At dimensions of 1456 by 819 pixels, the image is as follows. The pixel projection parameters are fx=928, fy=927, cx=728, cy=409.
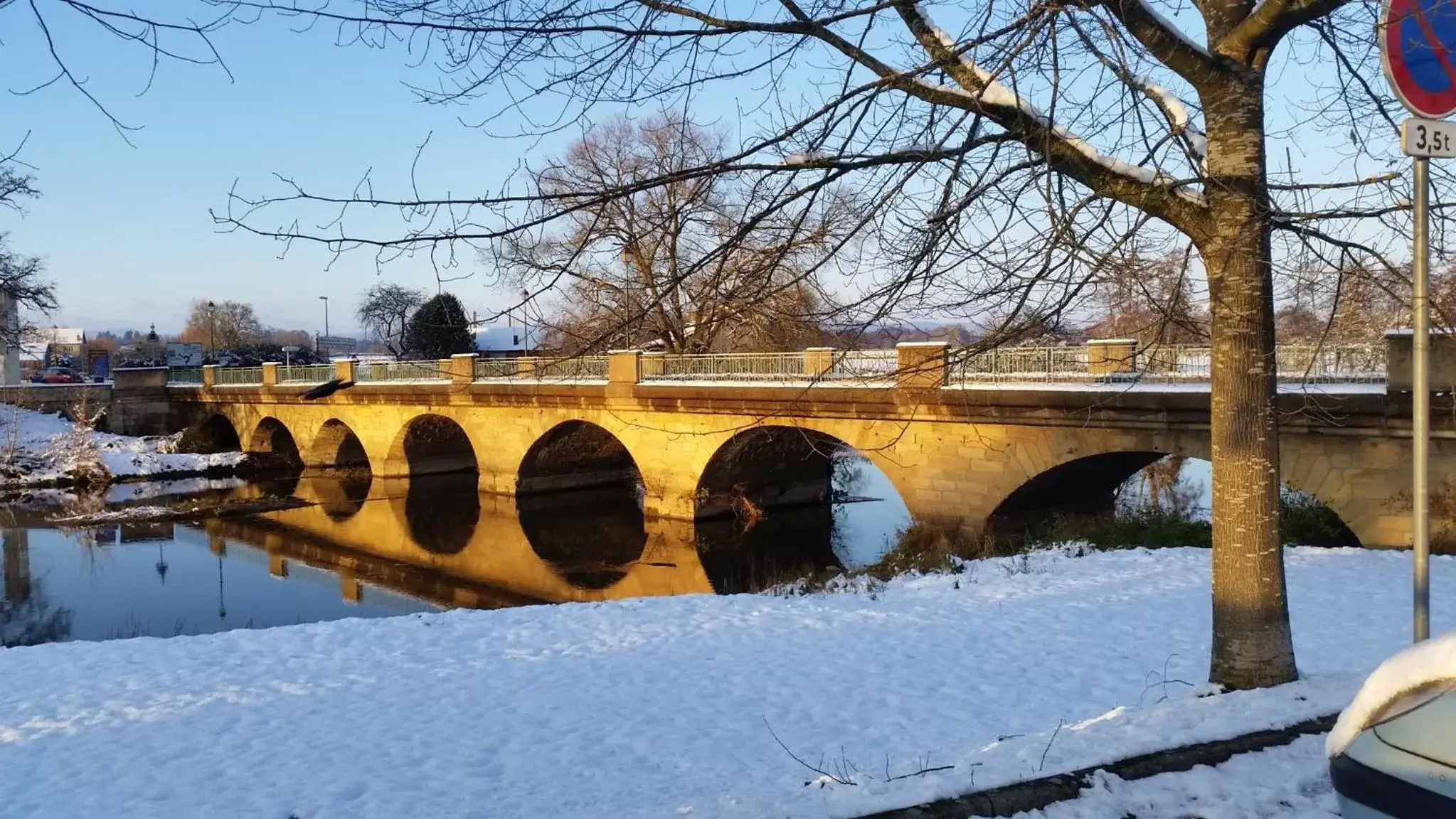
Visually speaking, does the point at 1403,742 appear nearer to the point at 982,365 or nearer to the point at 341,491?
the point at 982,365

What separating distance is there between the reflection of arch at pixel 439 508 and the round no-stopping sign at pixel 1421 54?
19.4 meters

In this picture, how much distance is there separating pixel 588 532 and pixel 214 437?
2702 centimetres

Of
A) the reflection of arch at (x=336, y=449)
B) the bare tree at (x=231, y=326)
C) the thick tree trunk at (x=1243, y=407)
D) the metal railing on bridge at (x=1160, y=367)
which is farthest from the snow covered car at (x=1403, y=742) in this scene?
the bare tree at (x=231, y=326)

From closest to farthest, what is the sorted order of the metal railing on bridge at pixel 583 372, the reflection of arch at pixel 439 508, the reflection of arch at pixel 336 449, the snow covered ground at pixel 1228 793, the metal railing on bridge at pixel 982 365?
the snow covered ground at pixel 1228 793 < the metal railing on bridge at pixel 982 365 < the reflection of arch at pixel 439 508 < the metal railing on bridge at pixel 583 372 < the reflection of arch at pixel 336 449

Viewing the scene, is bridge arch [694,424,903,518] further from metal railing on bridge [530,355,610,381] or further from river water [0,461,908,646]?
metal railing on bridge [530,355,610,381]

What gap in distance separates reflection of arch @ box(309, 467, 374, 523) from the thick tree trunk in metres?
24.1

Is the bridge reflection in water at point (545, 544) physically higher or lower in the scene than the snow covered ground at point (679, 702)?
lower

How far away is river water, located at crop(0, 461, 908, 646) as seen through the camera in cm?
1529

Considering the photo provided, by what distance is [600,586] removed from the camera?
54.8 feet

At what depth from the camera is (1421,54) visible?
12.1 feet

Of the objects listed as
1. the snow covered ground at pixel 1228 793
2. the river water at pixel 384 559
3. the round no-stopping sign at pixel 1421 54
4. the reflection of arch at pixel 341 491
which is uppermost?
the round no-stopping sign at pixel 1421 54

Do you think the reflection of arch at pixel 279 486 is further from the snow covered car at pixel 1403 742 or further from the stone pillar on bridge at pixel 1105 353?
the snow covered car at pixel 1403 742

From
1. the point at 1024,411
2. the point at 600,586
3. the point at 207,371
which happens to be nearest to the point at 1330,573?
the point at 1024,411

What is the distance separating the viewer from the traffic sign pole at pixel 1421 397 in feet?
11.8
